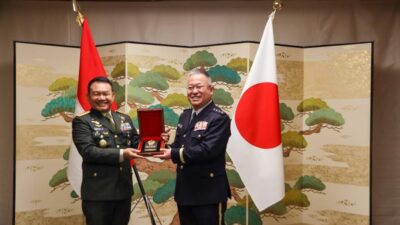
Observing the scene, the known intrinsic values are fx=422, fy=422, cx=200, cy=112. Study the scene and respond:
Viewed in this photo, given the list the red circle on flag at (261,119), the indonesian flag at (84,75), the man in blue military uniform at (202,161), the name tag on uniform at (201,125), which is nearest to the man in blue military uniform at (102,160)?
the man in blue military uniform at (202,161)

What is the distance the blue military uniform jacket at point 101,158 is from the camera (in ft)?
7.76

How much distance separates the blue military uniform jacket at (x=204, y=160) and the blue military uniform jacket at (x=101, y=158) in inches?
12.5

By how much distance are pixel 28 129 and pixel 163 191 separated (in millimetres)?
1264

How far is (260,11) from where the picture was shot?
161 inches

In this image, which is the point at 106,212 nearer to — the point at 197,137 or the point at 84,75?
the point at 197,137

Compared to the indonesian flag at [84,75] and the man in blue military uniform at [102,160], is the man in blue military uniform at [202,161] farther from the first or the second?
the indonesian flag at [84,75]

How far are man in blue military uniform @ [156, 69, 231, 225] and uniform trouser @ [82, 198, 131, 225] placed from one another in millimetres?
330

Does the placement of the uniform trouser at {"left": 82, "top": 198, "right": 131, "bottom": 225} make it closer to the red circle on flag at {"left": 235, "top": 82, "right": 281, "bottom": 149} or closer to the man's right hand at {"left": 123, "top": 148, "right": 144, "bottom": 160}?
the man's right hand at {"left": 123, "top": 148, "right": 144, "bottom": 160}

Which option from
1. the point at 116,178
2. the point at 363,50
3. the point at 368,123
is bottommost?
the point at 116,178

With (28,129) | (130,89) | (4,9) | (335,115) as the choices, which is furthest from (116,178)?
(4,9)

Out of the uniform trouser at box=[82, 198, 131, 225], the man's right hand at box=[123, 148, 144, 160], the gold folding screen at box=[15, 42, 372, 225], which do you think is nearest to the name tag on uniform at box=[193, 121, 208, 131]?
the man's right hand at box=[123, 148, 144, 160]

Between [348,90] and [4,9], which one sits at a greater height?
[4,9]

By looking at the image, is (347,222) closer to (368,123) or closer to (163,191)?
(368,123)

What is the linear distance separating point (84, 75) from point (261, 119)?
4.54ft
